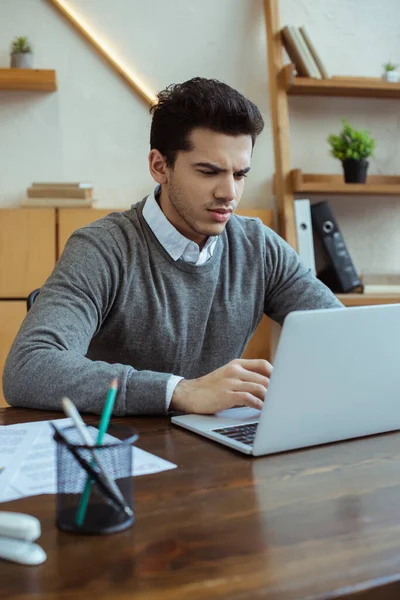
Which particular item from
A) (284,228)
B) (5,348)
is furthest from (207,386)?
(284,228)

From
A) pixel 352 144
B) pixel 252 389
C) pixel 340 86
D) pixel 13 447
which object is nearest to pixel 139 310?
pixel 252 389

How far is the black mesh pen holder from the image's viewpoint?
2.32ft

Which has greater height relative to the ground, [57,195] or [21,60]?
[21,60]

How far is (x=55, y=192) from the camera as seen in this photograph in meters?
2.83

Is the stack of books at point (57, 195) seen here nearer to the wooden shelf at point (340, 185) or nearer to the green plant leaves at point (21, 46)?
the green plant leaves at point (21, 46)

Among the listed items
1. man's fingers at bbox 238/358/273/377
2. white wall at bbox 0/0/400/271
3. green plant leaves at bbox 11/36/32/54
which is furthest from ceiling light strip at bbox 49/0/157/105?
man's fingers at bbox 238/358/273/377

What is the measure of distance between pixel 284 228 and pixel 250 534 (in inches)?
95.7

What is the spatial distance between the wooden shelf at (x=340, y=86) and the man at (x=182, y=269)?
4.41ft

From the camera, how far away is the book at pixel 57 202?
9.23 ft

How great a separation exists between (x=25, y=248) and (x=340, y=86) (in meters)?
1.52

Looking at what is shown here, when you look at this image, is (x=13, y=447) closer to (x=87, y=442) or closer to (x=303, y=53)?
(x=87, y=442)

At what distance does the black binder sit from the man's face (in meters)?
1.43

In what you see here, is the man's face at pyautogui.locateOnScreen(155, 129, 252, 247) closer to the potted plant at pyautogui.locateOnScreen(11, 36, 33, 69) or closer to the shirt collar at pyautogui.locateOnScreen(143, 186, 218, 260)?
the shirt collar at pyautogui.locateOnScreen(143, 186, 218, 260)

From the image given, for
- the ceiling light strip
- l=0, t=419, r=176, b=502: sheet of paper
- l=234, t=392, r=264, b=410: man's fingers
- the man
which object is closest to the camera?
l=0, t=419, r=176, b=502: sheet of paper
